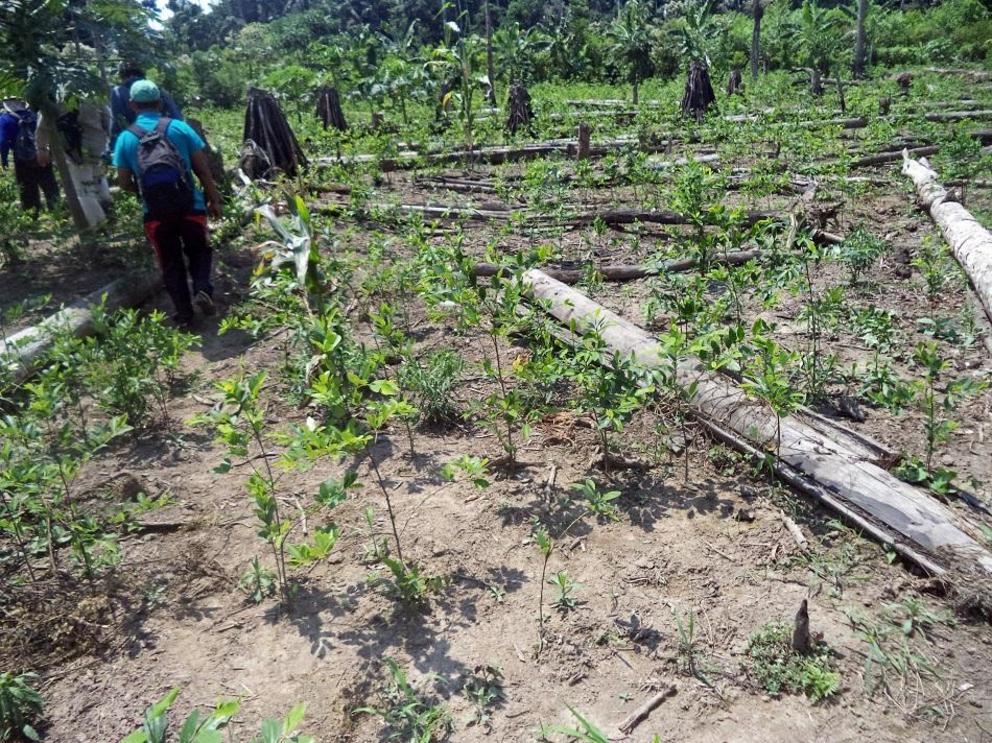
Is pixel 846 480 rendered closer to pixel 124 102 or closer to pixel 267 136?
pixel 124 102

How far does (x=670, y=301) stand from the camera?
434cm

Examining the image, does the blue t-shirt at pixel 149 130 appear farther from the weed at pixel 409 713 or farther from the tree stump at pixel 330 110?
the tree stump at pixel 330 110

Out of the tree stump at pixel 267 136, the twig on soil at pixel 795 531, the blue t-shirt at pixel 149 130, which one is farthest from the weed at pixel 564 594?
the tree stump at pixel 267 136

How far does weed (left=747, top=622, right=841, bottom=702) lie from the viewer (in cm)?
235

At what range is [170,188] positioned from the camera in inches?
198

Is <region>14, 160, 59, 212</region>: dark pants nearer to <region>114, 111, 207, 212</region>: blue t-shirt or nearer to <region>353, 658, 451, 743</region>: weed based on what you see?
<region>114, 111, 207, 212</region>: blue t-shirt

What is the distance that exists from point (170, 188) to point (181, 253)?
1.76ft

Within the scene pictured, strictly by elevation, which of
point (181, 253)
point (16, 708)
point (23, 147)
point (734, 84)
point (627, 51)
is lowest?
point (16, 708)

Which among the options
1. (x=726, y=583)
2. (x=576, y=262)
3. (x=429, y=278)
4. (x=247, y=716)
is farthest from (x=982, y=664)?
(x=576, y=262)

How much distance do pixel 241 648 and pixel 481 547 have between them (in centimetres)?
101

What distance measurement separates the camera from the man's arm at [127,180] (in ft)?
17.2

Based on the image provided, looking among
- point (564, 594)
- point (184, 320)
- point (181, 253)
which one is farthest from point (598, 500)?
point (181, 253)

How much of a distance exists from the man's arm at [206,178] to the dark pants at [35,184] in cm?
369

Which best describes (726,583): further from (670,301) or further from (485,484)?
(670,301)
